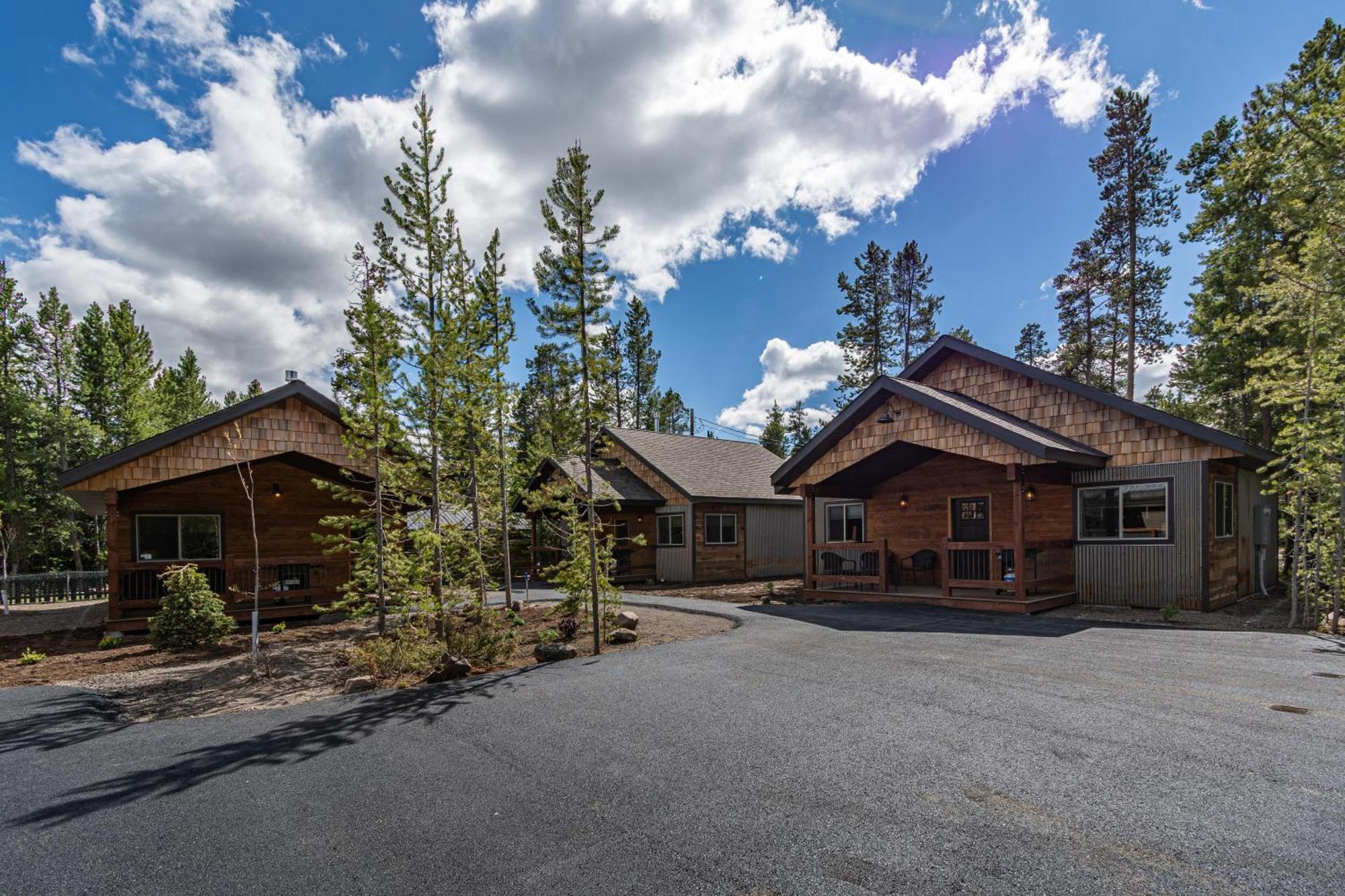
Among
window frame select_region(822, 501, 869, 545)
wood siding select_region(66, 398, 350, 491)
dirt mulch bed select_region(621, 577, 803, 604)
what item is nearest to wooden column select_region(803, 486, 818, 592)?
dirt mulch bed select_region(621, 577, 803, 604)

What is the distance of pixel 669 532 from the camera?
21.4 m

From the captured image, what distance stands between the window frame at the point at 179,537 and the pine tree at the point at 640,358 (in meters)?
31.9

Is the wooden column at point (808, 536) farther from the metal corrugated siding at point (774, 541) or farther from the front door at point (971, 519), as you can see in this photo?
the metal corrugated siding at point (774, 541)

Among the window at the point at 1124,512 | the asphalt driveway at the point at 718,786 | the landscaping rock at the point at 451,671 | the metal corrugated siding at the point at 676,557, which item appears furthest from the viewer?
the metal corrugated siding at the point at 676,557

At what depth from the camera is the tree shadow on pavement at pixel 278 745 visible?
14.2ft

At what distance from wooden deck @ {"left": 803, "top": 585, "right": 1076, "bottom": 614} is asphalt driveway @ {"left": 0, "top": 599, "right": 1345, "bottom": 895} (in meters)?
4.59

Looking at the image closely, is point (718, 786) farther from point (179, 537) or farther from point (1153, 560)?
point (179, 537)

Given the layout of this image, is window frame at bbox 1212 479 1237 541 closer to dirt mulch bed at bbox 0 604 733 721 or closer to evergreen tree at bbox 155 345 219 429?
dirt mulch bed at bbox 0 604 733 721

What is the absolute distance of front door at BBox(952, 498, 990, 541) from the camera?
48.3 feet

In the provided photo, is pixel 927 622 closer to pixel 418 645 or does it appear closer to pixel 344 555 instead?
pixel 418 645

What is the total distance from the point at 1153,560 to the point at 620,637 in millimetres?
10579

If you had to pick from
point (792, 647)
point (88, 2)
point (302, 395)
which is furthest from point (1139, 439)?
point (88, 2)

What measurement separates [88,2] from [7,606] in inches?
676

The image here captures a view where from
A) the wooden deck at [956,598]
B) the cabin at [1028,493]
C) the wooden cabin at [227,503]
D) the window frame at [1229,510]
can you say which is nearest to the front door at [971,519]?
the cabin at [1028,493]
